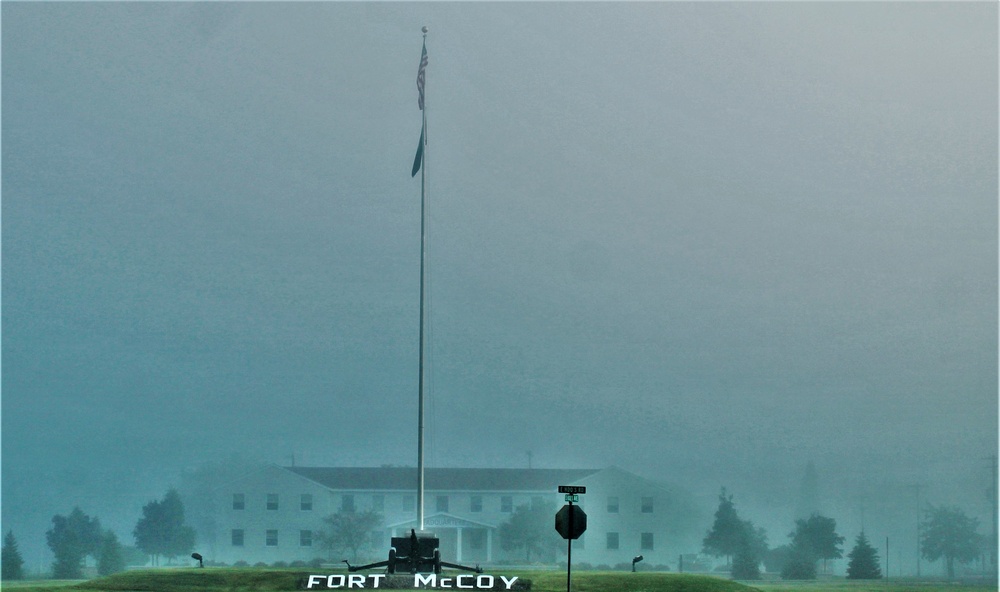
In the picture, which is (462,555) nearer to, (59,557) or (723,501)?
(723,501)

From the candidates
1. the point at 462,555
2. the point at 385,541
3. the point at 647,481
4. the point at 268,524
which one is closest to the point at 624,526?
the point at 647,481

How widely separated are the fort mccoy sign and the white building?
4203 cm

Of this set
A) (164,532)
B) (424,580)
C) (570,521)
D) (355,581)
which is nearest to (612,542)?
(164,532)

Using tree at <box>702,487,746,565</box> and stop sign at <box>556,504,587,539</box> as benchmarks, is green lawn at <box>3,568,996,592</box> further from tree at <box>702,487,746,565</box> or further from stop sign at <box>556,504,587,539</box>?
tree at <box>702,487,746,565</box>

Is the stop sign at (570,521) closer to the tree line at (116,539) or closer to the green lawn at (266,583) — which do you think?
the green lawn at (266,583)

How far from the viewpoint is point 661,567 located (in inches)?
3396

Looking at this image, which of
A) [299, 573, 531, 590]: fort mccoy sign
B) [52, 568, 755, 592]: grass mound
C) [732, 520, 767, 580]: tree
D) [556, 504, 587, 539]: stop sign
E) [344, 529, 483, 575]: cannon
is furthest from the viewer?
[732, 520, 767, 580]: tree

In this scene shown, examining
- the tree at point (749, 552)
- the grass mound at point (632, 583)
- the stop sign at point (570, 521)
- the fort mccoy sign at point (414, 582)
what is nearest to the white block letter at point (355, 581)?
the fort mccoy sign at point (414, 582)

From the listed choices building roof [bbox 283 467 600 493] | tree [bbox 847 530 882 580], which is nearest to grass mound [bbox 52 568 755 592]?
tree [bbox 847 530 882 580]

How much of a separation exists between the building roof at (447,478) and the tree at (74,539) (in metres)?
13.8

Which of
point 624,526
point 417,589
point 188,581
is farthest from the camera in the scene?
point 624,526

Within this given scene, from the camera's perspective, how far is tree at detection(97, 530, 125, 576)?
82688 mm

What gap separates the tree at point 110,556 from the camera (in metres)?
82.7

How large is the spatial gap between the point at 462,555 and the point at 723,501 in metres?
18.2
